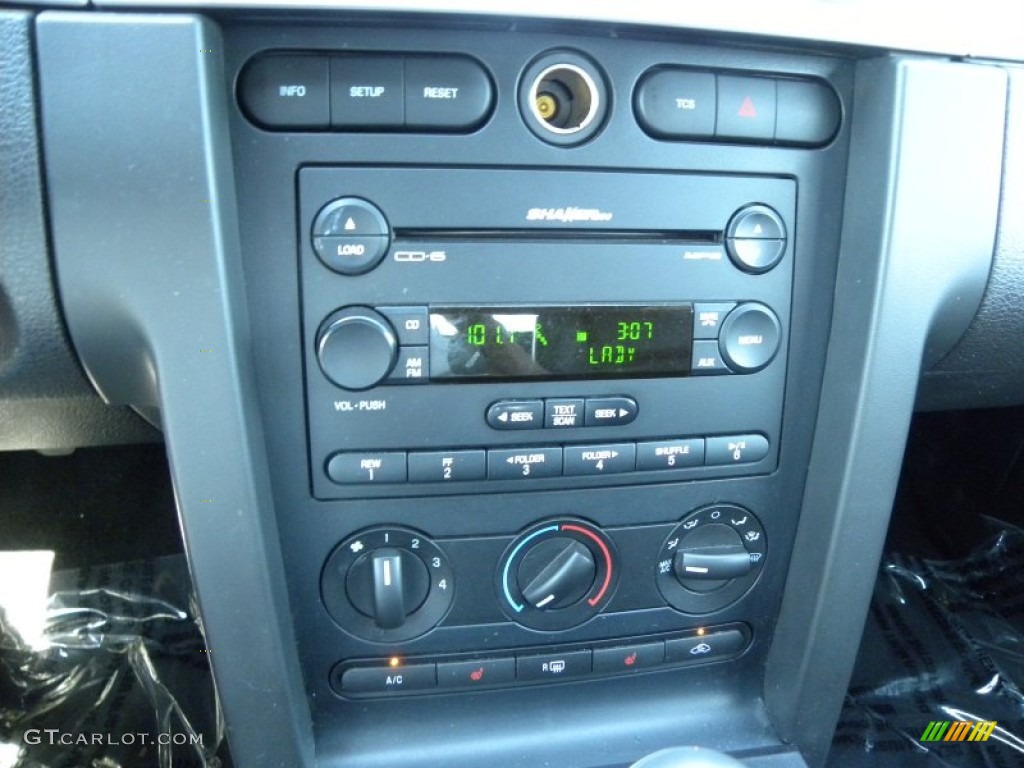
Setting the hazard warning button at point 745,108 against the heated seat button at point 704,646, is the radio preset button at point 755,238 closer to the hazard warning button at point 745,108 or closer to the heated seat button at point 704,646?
the hazard warning button at point 745,108

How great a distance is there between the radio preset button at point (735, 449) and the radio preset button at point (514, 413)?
14 centimetres

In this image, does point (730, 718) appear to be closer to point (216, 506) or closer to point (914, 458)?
point (216, 506)

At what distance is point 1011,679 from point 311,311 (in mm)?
849

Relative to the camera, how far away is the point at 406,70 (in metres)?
0.57

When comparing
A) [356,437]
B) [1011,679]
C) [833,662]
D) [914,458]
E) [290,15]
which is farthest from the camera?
[914,458]

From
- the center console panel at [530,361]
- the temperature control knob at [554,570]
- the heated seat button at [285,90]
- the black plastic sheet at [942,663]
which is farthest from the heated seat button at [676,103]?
the black plastic sheet at [942,663]

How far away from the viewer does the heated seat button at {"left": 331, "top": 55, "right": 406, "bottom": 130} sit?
56 cm

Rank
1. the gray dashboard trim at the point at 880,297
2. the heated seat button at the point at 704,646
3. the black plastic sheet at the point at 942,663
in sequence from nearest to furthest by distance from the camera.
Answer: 1. the gray dashboard trim at the point at 880,297
2. the heated seat button at the point at 704,646
3. the black plastic sheet at the point at 942,663

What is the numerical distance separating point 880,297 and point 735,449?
6.0 inches

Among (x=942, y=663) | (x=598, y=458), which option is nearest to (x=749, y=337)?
(x=598, y=458)

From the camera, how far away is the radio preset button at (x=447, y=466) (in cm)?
64

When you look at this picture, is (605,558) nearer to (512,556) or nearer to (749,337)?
(512,556)

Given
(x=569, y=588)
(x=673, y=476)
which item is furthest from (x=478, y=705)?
(x=673, y=476)

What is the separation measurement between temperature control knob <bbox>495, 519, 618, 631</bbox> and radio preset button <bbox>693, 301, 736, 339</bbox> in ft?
0.55
